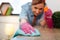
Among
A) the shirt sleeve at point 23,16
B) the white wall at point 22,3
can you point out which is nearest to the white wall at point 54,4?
the white wall at point 22,3

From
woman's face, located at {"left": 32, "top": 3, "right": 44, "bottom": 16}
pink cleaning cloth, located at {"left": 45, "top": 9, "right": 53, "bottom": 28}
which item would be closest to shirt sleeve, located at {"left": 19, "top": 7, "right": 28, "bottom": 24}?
woman's face, located at {"left": 32, "top": 3, "right": 44, "bottom": 16}

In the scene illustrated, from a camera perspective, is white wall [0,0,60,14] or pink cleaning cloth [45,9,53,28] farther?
white wall [0,0,60,14]

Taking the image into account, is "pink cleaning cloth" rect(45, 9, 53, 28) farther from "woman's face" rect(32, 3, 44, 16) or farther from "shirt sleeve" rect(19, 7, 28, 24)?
"shirt sleeve" rect(19, 7, 28, 24)

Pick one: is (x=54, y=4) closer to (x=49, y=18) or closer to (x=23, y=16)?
(x=49, y=18)

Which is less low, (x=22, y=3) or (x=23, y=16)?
(x=22, y=3)

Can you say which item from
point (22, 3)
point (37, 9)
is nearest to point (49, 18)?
point (37, 9)

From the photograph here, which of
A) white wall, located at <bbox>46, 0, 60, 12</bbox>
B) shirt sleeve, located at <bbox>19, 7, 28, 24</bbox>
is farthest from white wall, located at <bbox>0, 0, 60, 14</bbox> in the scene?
shirt sleeve, located at <bbox>19, 7, 28, 24</bbox>

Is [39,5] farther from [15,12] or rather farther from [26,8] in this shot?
[15,12]

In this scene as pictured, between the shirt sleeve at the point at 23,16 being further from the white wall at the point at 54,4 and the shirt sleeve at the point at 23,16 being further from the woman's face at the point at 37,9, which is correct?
the white wall at the point at 54,4

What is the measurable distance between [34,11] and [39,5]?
0.29 ft

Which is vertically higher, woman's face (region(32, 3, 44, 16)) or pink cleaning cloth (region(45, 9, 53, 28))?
woman's face (region(32, 3, 44, 16))

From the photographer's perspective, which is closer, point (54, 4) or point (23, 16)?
point (23, 16)

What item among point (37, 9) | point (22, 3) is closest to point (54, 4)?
point (37, 9)

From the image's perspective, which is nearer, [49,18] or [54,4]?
[49,18]
